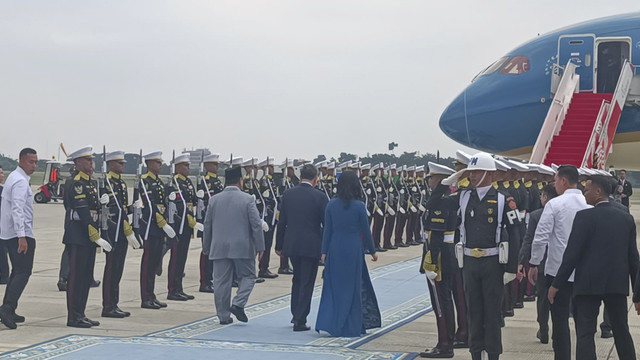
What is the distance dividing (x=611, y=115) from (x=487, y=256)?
13.5 metres

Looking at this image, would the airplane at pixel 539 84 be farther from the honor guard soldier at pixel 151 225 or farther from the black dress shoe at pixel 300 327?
the black dress shoe at pixel 300 327

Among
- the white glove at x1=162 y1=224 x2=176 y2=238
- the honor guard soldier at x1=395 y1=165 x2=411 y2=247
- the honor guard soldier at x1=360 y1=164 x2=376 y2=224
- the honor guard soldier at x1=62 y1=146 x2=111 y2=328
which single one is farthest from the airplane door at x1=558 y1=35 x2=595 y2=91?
the honor guard soldier at x1=62 y1=146 x2=111 y2=328

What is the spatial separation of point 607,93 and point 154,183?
47.6 ft

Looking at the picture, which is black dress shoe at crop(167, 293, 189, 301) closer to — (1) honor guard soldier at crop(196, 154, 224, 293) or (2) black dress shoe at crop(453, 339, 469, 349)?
(1) honor guard soldier at crop(196, 154, 224, 293)

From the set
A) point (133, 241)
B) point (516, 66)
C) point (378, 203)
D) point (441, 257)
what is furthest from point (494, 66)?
point (441, 257)

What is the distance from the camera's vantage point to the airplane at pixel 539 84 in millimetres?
20484

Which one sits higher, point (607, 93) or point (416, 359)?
point (607, 93)

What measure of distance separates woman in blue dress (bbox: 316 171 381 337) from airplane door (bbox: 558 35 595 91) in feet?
44.9

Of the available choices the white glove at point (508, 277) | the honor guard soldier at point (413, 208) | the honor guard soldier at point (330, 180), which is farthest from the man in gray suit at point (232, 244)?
the honor guard soldier at point (413, 208)

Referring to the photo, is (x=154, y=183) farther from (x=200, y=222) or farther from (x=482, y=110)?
(x=482, y=110)

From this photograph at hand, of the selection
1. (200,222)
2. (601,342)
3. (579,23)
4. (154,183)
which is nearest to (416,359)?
(601,342)

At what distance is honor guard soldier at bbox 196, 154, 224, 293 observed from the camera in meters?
11.6

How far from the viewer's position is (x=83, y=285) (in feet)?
28.4

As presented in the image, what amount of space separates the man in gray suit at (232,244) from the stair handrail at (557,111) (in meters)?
10.3
